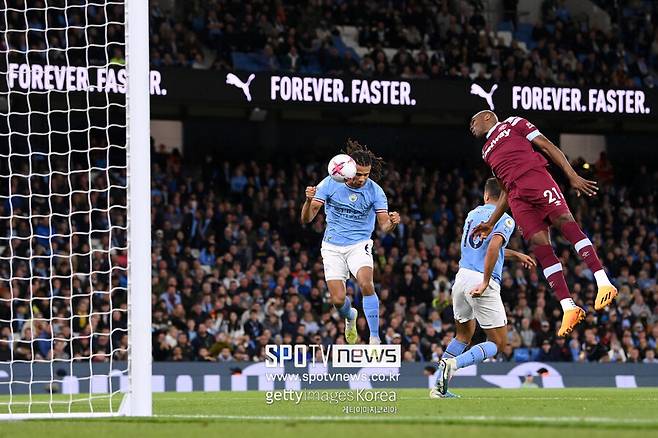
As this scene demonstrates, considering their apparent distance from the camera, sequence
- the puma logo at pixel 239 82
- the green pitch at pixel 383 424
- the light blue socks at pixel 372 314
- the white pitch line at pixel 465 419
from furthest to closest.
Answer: the puma logo at pixel 239 82
the light blue socks at pixel 372 314
the white pitch line at pixel 465 419
the green pitch at pixel 383 424

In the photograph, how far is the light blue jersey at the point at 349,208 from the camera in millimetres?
12438

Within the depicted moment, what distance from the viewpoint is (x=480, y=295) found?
1123cm

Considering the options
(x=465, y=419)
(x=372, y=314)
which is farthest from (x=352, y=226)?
(x=465, y=419)

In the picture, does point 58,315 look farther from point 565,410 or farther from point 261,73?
point 565,410

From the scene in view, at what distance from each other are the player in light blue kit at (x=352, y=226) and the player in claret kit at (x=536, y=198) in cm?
154

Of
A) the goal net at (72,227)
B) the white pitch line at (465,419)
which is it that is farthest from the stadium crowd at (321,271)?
the white pitch line at (465,419)

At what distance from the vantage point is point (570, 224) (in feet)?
34.9

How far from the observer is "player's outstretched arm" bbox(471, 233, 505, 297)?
11.0 metres

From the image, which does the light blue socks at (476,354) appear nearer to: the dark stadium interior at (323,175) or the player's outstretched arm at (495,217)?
the player's outstretched arm at (495,217)

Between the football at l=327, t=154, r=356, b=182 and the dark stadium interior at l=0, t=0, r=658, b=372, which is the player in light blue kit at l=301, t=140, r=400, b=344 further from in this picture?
the dark stadium interior at l=0, t=0, r=658, b=372

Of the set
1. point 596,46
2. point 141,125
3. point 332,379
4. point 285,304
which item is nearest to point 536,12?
point 596,46

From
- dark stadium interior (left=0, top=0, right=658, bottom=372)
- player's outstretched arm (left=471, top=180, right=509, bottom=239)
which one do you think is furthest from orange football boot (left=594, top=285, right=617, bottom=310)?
dark stadium interior (left=0, top=0, right=658, bottom=372)

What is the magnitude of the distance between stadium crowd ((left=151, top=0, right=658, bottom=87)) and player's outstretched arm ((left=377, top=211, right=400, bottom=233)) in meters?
11.4

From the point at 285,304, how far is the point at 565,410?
12633 millimetres
